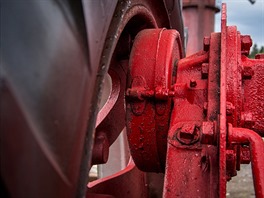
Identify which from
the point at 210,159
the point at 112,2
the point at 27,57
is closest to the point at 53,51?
the point at 27,57

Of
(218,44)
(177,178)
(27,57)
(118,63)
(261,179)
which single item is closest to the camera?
(27,57)

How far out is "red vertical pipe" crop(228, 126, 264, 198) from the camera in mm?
786

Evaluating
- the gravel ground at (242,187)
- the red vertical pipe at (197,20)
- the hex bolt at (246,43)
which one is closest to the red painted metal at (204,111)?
the hex bolt at (246,43)

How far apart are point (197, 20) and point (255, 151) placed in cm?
341

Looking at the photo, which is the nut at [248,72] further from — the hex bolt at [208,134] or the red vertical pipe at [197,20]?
the red vertical pipe at [197,20]

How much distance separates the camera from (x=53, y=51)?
0.58m

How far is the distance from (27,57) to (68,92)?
3.5 inches

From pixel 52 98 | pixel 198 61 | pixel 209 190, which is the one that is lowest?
pixel 209 190

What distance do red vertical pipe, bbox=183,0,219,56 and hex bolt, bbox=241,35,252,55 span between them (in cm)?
293

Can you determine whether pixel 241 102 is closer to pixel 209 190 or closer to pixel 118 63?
pixel 209 190

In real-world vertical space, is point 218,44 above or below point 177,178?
above

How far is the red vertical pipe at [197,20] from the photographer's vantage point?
402 cm

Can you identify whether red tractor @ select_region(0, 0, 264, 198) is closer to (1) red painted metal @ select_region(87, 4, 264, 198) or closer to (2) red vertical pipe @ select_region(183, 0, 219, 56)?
(1) red painted metal @ select_region(87, 4, 264, 198)

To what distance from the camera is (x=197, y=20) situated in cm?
409
